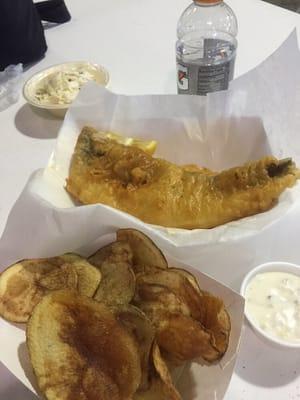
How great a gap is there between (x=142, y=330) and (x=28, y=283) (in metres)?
0.20

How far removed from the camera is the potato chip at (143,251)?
0.69 m

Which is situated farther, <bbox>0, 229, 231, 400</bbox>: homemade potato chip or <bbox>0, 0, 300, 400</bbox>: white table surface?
<bbox>0, 0, 300, 400</bbox>: white table surface

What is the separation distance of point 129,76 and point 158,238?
2.36 feet

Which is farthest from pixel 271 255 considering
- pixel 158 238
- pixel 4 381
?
pixel 4 381

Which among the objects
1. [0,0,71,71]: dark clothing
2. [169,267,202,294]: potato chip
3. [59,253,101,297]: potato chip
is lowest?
[59,253,101,297]: potato chip

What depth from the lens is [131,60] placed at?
4.57 ft

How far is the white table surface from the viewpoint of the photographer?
0.67m

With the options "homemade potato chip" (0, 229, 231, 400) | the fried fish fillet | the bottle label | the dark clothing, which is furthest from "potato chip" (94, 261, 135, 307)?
the dark clothing

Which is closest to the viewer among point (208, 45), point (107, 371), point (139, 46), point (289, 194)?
point (107, 371)

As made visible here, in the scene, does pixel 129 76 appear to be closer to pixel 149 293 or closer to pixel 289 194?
pixel 289 194

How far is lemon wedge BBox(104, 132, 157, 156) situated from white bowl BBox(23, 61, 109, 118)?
0.76 ft

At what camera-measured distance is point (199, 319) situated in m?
0.63

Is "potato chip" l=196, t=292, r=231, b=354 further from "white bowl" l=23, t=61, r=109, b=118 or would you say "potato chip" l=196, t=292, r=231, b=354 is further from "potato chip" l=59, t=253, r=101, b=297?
"white bowl" l=23, t=61, r=109, b=118

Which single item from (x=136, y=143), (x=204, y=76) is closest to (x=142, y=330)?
(x=136, y=143)
